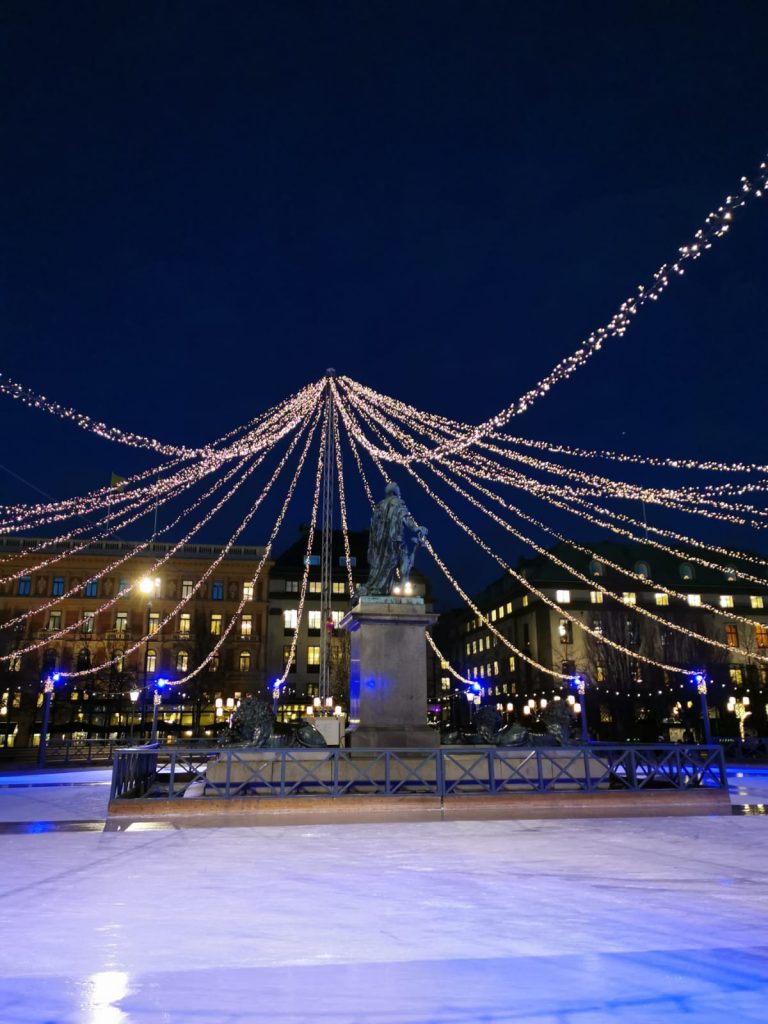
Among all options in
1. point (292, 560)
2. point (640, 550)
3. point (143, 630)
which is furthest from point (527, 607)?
point (143, 630)

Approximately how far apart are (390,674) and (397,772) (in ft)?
7.54

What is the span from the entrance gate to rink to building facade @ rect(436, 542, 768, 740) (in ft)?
115

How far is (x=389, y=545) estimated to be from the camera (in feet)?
65.7

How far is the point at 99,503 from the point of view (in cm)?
2281

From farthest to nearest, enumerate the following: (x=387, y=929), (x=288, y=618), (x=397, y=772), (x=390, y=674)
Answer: (x=288, y=618)
(x=390, y=674)
(x=397, y=772)
(x=387, y=929)

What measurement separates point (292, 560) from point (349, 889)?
71.0 metres

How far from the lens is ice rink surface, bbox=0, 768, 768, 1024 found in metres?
5.07

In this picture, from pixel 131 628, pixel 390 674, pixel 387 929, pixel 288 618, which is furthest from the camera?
pixel 288 618

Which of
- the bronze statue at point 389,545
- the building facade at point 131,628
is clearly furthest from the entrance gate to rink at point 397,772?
the building facade at point 131,628

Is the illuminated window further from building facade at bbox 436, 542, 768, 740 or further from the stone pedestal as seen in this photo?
the stone pedestal

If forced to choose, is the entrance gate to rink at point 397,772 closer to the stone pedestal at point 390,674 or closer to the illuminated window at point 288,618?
the stone pedestal at point 390,674

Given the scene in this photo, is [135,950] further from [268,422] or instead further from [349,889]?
[268,422]

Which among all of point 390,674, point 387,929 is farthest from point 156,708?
point 387,929

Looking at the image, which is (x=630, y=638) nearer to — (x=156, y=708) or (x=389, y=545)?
(x=156, y=708)
